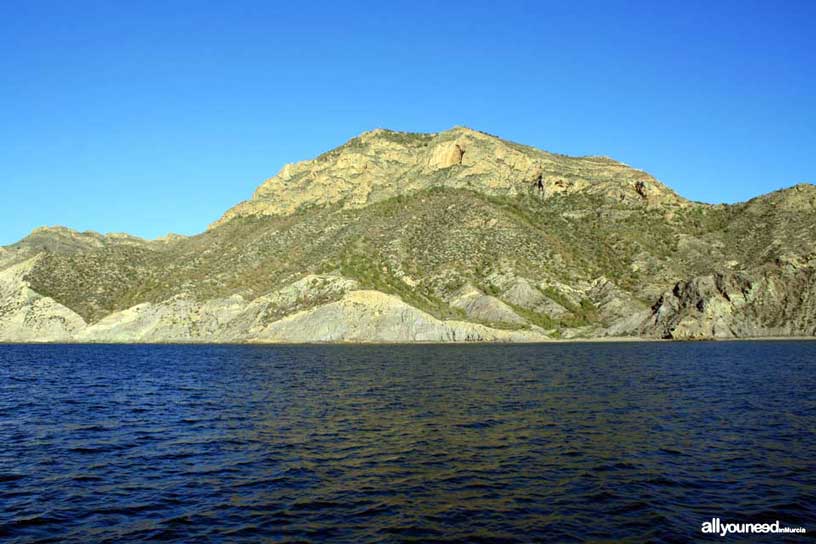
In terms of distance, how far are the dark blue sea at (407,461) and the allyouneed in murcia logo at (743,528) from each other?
37 centimetres

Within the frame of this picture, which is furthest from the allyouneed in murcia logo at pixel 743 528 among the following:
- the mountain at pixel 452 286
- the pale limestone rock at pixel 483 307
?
the pale limestone rock at pixel 483 307

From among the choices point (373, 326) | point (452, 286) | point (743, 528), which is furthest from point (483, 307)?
point (743, 528)

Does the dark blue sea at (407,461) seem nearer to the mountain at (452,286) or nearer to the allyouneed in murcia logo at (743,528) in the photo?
the allyouneed in murcia logo at (743,528)

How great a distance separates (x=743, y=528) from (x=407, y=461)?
42.9 feet

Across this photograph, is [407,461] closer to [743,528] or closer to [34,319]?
[743,528]

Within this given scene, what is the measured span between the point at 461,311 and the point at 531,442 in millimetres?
123527

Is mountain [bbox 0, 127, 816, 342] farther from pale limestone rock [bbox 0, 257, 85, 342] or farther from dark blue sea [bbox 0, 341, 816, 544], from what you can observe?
dark blue sea [bbox 0, 341, 816, 544]

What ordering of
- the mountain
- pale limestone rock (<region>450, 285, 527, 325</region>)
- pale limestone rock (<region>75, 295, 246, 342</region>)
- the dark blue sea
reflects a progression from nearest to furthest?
the dark blue sea, the mountain, pale limestone rock (<region>450, 285, 527, 325</region>), pale limestone rock (<region>75, 295, 246, 342</region>)

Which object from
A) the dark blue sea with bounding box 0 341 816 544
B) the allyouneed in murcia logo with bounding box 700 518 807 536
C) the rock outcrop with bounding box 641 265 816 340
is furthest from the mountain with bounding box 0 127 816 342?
the allyouneed in murcia logo with bounding box 700 518 807 536

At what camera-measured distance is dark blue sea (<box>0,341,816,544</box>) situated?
18.9 metres

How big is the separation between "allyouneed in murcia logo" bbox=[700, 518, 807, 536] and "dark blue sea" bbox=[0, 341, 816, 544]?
366 millimetres

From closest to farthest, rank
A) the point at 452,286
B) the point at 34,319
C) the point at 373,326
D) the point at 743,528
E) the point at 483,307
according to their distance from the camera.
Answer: the point at 743,528 → the point at 373,326 → the point at 483,307 → the point at 452,286 → the point at 34,319

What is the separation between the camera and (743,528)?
18375mm

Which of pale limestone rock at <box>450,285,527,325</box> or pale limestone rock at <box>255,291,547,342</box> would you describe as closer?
pale limestone rock at <box>255,291,547,342</box>
